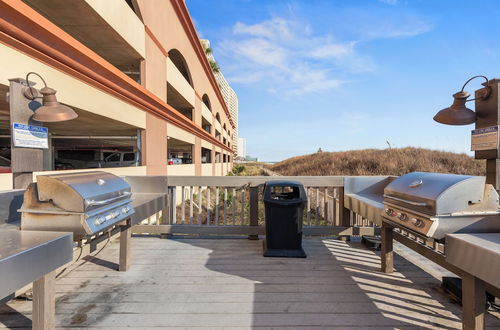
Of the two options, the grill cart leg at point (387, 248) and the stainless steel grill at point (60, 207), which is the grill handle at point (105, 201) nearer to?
the stainless steel grill at point (60, 207)

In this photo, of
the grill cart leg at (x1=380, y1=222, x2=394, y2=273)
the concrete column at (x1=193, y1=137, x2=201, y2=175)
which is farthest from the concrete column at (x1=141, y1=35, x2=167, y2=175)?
the grill cart leg at (x1=380, y1=222, x2=394, y2=273)

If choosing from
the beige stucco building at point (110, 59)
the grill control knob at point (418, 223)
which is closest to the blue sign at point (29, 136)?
the beige stucco building at point (110, 59)

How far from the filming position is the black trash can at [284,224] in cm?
352

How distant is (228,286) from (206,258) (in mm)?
892

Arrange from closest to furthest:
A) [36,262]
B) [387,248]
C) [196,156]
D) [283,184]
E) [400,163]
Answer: [36,262] < [387,248] < [283,184] < [196,156] < [400,163]

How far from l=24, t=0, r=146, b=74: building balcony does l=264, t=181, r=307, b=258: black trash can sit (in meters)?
5.97

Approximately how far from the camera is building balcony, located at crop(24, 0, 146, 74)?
5.60 m

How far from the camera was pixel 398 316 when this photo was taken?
2225mm

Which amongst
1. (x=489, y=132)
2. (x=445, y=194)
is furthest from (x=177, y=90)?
(x=445, y=194)

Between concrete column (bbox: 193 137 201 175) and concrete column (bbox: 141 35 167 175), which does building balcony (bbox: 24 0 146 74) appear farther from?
concrete column (bbox: 193 137 201 175)

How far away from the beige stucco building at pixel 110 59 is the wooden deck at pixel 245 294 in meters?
2.33

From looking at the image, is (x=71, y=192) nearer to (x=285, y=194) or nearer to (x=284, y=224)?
(x=284, y=224)

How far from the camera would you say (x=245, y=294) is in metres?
2.57

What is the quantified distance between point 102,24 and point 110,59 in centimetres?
250
